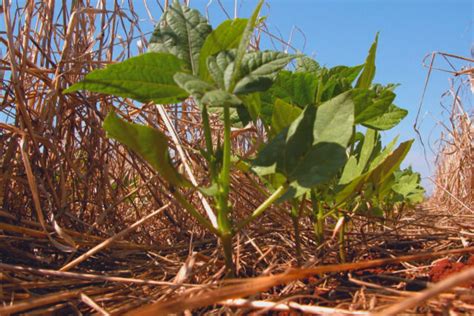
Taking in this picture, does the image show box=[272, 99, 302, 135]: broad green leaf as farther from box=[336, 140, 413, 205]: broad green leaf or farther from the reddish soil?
the reddish soil

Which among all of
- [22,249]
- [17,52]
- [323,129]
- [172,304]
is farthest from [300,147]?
[17,52]

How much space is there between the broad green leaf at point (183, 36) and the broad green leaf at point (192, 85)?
11cm

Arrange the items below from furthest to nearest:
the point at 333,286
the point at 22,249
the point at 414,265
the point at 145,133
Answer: the point at 22,249 < the point at 414,265 < the point at 333,286 < the point at 145,133

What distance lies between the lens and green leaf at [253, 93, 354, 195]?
0.60 meters

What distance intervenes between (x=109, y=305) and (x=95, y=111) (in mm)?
571

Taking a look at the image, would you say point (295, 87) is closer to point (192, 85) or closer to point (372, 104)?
point (372, 104)

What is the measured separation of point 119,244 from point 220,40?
0.50 m

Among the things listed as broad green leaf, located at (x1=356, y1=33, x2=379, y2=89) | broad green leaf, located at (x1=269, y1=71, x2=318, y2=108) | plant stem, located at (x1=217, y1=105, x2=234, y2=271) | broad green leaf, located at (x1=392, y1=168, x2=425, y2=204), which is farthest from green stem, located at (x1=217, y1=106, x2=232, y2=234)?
broad green leaf, located at (x1=392, y1=168, x2=425, y2=204)

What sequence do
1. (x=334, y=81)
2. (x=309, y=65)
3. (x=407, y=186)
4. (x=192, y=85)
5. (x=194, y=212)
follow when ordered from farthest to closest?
(x=407, y=186), (x=309, y=65), (x=334, y=81), (x=194, y=212), (x=192, y=85)

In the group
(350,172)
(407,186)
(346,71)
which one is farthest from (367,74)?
(407,186)

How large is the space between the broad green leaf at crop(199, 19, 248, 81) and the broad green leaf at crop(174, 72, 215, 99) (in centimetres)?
9

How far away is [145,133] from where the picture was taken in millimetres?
606

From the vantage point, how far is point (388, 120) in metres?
0.82

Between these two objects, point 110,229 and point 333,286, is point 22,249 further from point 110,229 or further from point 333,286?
point 333,286
